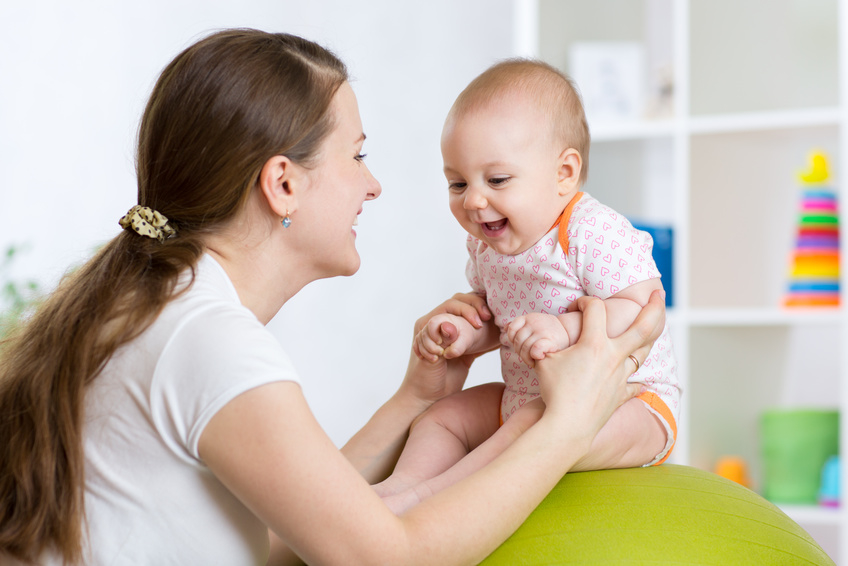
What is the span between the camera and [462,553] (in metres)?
1.05

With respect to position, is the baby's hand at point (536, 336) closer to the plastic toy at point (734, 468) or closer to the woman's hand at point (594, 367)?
the woman's hand at point (594, 367)

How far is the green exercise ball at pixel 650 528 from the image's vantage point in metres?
1.10

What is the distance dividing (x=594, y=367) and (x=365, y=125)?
3.05 m

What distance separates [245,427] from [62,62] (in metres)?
2.93

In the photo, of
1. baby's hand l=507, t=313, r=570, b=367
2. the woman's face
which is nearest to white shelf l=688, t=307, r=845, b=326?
baby's hand l=507, t=313, r=570, b=367

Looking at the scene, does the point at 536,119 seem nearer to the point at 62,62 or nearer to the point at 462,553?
the point at 462,553

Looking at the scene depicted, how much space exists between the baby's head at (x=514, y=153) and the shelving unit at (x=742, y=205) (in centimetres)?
172

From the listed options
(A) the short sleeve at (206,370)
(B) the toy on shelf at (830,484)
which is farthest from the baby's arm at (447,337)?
(B) the toy on shelf at (830,484)

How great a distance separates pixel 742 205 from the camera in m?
3.11

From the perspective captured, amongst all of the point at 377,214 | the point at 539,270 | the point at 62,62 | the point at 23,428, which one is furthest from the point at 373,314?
the point at 23,428

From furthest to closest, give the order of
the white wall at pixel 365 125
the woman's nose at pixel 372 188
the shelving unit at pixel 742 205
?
the white wall at pixel 365 125
the shelving unit at pixel 742 205
the woman's nose at pixel 372 188

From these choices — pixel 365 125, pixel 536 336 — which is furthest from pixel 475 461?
pixel 365 125

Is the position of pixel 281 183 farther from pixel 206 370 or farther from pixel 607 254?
pixel 607 254

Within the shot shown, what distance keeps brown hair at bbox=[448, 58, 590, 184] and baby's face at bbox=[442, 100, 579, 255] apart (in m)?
0.02
